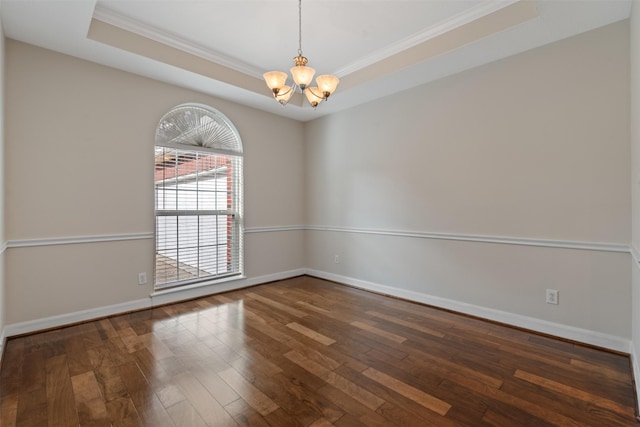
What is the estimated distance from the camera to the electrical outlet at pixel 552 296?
8.77ft

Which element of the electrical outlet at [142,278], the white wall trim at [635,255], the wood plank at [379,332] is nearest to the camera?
the white wall trim at [635,255]

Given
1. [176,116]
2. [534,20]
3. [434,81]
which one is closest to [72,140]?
[176,116]

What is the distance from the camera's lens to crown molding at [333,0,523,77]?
2514 millimetres

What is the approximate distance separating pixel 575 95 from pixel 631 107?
0.40 meters

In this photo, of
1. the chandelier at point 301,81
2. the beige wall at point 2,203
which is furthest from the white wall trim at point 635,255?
the beige wall at point 2,203

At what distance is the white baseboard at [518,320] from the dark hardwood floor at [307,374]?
105 mm

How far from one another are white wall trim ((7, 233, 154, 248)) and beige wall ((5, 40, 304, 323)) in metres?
0.03

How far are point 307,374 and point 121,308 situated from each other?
2350 millimetres

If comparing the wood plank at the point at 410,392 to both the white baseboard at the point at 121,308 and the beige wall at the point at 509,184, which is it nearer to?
the beige wall at the point at 509,184

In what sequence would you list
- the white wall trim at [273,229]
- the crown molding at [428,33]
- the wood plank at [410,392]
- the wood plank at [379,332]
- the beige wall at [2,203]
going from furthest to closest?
1. the white wall trim at [273,229]
2. the wood plank at [379,332]
3. the crown molding at [428,33]
4. the beige wall at [2,203]
5. the wood plank at [410,392]

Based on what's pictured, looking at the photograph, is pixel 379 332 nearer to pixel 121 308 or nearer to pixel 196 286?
pixel 196 286

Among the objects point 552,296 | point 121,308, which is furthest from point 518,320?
point 121,308

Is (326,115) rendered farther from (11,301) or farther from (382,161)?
(11,301)

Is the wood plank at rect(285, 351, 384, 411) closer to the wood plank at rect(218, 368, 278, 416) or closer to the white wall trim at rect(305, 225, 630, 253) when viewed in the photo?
the wood plank at rect(218, 368, 278, 416)
